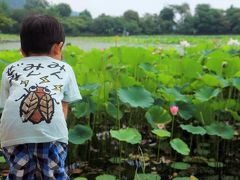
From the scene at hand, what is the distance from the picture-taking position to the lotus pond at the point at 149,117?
2354 millimetres

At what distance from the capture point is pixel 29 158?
1.31 metres

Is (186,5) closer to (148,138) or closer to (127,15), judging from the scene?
(127,15)

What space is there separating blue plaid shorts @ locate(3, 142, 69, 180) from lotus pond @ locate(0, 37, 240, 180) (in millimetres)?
744

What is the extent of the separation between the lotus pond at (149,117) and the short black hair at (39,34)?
2.60ft

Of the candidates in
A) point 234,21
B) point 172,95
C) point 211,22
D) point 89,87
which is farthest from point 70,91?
point 234,21

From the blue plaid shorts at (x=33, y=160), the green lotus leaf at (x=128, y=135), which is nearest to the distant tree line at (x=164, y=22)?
the green lotus leaf at (x=128, y=135)

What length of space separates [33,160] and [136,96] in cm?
115

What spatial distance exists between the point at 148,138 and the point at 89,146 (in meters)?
0.47

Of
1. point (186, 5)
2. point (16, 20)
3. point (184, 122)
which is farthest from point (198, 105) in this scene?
point (186, 5)

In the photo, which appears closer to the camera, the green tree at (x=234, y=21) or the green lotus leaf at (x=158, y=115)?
the green lotus leaf at (x=158, y=115)

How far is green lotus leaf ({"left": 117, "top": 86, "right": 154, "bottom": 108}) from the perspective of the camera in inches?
91.6

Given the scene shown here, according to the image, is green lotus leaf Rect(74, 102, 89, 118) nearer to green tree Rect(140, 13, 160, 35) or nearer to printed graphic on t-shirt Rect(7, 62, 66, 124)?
printed graphic on t-shirt Rect(7, 62, 66, 124)

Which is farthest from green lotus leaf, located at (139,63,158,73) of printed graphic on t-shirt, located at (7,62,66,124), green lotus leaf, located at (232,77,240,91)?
printed graphic on t-shirt, located at (7,62,66,124)

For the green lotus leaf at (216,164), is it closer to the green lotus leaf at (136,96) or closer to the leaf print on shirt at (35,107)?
the green lotus leaf at (136,96)
